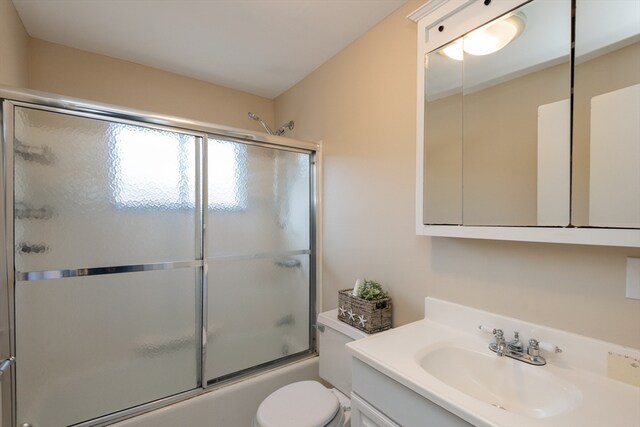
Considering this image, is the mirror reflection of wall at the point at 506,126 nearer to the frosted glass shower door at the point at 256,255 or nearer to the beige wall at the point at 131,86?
the frosted glass shower door at the point at 256,255

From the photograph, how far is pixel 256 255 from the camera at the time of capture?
Answer: 195cm

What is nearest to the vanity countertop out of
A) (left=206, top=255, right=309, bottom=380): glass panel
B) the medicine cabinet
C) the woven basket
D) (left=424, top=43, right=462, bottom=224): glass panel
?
the woven basket

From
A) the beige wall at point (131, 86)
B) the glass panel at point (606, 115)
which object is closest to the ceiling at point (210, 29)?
the beige wall at point (131, 86)

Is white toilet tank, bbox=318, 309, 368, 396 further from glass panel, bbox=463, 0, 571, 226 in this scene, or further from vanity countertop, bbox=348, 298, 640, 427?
glass panel, bbox=463, 0, 571, 226

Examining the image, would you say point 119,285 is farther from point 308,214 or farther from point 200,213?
point 308,214

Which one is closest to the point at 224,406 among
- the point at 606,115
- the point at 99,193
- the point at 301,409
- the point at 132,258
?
the point at 301,409

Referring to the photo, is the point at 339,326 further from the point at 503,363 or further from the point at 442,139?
the point at 442,139

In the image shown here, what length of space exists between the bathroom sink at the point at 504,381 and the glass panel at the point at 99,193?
A: 1422mm

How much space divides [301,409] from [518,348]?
0.96m

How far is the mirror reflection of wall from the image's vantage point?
946 mm

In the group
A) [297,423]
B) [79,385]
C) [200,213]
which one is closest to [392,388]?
[297,423]

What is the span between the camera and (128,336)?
1532 millimetres

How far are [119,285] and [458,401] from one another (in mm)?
1615

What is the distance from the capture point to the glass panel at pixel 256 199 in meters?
1.80
